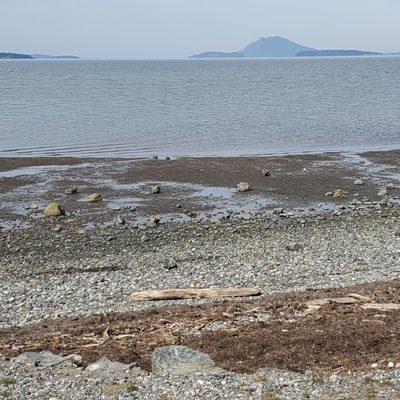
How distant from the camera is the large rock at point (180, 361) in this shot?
10.2m

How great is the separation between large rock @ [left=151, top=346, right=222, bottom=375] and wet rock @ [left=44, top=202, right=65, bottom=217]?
16112mm

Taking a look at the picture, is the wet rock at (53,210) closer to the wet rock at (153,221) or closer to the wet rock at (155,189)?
the wet rock at (153,221)

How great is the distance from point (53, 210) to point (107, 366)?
53.7ft

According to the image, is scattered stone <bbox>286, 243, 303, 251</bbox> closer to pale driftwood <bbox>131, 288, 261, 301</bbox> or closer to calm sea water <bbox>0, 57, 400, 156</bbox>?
pale driftwood <bbox>131, 288, 261, 301</bbox>

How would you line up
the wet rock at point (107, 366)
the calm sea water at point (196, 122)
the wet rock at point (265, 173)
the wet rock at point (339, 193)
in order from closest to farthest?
the wet rock at point (107, 366)
the wet rock at point (339, 193)
the wet rock at point (265, 173)
the calm sea water at point (196, 122)

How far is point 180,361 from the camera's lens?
34.4 ft

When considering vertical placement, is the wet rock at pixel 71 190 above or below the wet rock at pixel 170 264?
below

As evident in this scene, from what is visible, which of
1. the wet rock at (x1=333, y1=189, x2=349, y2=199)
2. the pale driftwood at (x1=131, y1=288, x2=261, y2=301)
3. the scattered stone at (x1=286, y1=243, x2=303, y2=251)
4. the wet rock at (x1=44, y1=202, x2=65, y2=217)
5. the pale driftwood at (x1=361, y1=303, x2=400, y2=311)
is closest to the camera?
the pale driftwood at (x1=361, y1=303, x2=400, y2=311)

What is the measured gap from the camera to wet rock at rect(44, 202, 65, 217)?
26.1 meters

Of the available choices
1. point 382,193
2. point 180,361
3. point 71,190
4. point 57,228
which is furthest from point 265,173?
Result: point 180,361

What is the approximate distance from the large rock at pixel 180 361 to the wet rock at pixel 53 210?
1611cm

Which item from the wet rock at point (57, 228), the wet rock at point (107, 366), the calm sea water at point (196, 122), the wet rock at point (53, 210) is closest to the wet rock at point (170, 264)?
the wet rock at point (57, 228)

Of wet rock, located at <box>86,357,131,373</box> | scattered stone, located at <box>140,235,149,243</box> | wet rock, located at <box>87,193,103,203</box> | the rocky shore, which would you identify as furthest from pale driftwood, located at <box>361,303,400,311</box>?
wet rock, located at <box>87,193,103,203</box>

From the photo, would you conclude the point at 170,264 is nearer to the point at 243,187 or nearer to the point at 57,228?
the point at 57,228
